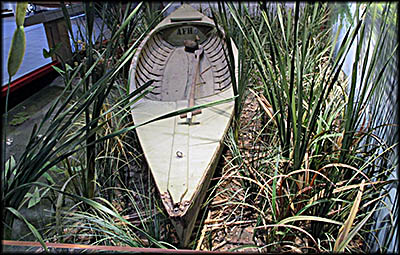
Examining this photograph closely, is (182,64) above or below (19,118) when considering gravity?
above

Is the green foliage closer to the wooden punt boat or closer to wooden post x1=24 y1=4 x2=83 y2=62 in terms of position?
wooden post x1=24 y1=4 x2=83 y2=62

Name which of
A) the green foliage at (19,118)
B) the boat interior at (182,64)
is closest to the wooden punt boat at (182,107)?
the boat interior at (182,64)

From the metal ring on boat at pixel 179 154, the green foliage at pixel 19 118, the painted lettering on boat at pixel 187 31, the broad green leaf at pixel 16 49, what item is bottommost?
the green foliage at pixel 19 118

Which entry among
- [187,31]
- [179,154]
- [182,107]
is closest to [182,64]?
[187,31]

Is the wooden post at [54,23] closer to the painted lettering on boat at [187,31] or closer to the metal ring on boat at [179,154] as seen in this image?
the painted lettering on boat at [187,31]

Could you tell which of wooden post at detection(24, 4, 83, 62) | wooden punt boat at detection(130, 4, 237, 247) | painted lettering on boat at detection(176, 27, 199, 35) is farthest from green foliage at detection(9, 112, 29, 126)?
painted lettering on boat at detection(176, 27, 199, 35)

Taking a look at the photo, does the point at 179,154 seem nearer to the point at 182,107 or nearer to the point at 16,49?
the point at 182,107

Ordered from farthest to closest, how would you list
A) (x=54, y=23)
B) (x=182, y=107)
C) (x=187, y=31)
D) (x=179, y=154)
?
(x=54, y=23), (x=187, y=31), (x=182, y=107), (x=179, y=154)

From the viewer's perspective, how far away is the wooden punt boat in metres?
1.22

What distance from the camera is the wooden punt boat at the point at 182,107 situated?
1.22 meters

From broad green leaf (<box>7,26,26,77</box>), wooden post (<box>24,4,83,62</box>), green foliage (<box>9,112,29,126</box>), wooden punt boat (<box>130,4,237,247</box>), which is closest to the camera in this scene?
broad green leaf (<box>7,26,26,77</box>)

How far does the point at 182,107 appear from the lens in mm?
1793

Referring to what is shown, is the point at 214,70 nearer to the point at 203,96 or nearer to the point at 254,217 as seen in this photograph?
the point at 203,96

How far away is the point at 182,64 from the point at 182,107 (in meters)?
0.69
